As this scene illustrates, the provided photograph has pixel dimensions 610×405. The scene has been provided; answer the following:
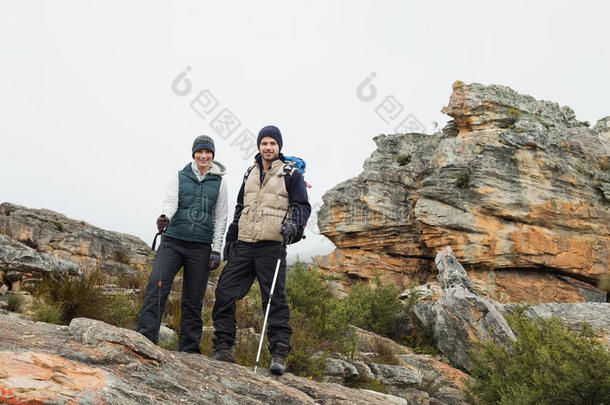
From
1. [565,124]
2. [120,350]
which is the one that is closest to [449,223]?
[565,124]

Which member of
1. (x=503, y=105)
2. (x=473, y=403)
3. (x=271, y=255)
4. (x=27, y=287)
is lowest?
(x=473, y=403)

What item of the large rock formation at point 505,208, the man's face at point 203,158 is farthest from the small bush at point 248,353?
the large rock formation at point 505,208

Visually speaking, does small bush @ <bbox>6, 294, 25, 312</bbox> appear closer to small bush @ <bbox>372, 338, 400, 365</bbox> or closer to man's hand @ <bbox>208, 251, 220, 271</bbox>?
man's hand @ <bbox>208, 251, 220, 271</bbox>

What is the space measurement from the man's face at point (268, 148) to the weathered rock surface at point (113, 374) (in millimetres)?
2309

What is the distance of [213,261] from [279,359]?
4.38 feet

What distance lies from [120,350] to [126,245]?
18.0 meters

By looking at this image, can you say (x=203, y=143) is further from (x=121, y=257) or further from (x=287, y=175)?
(x=121, y=257)

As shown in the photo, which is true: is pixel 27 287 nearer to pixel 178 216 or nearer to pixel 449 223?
pixel 178 216

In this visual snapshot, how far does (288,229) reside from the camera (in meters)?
4.54

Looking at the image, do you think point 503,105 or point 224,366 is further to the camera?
point 503,105

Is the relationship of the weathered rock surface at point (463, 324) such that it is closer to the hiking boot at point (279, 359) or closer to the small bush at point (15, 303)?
the hiking boot at point (279, 359)

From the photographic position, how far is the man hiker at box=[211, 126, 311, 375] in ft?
15.4

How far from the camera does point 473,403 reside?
6.66 metres

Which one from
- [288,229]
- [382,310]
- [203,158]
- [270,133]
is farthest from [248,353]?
[382,310]
